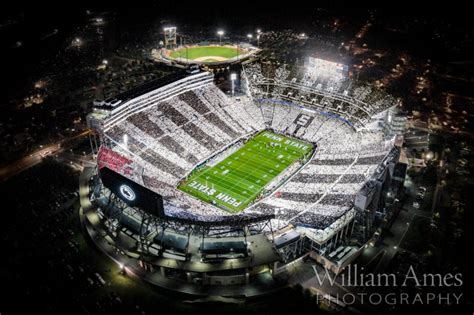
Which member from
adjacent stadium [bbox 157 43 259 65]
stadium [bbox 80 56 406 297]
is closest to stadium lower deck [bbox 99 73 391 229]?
stadium [bbox 80 56 406 297]

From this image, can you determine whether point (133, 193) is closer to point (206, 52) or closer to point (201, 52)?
point (201, 52)

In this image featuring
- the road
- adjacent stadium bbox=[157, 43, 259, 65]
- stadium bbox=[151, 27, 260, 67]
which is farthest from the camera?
adjacent stadium bbox=[157, 43, 259, 65]

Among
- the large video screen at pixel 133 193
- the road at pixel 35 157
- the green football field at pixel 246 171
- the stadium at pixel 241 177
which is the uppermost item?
the large video screen at pixel 133 193

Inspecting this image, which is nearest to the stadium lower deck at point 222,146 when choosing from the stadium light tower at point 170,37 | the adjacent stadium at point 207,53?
the adjacent stadium at point 207,53

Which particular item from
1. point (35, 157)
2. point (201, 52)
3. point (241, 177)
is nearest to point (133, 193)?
point (241, 177)

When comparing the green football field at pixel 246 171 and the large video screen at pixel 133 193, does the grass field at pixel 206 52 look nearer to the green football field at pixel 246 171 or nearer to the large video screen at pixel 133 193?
the green football field at pixel 246 171

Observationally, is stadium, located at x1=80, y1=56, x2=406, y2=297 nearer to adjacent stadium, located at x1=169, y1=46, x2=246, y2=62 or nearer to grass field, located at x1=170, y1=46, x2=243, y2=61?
adjacent stadium, located at x1=169, y1=46, x2=246, y2=62
